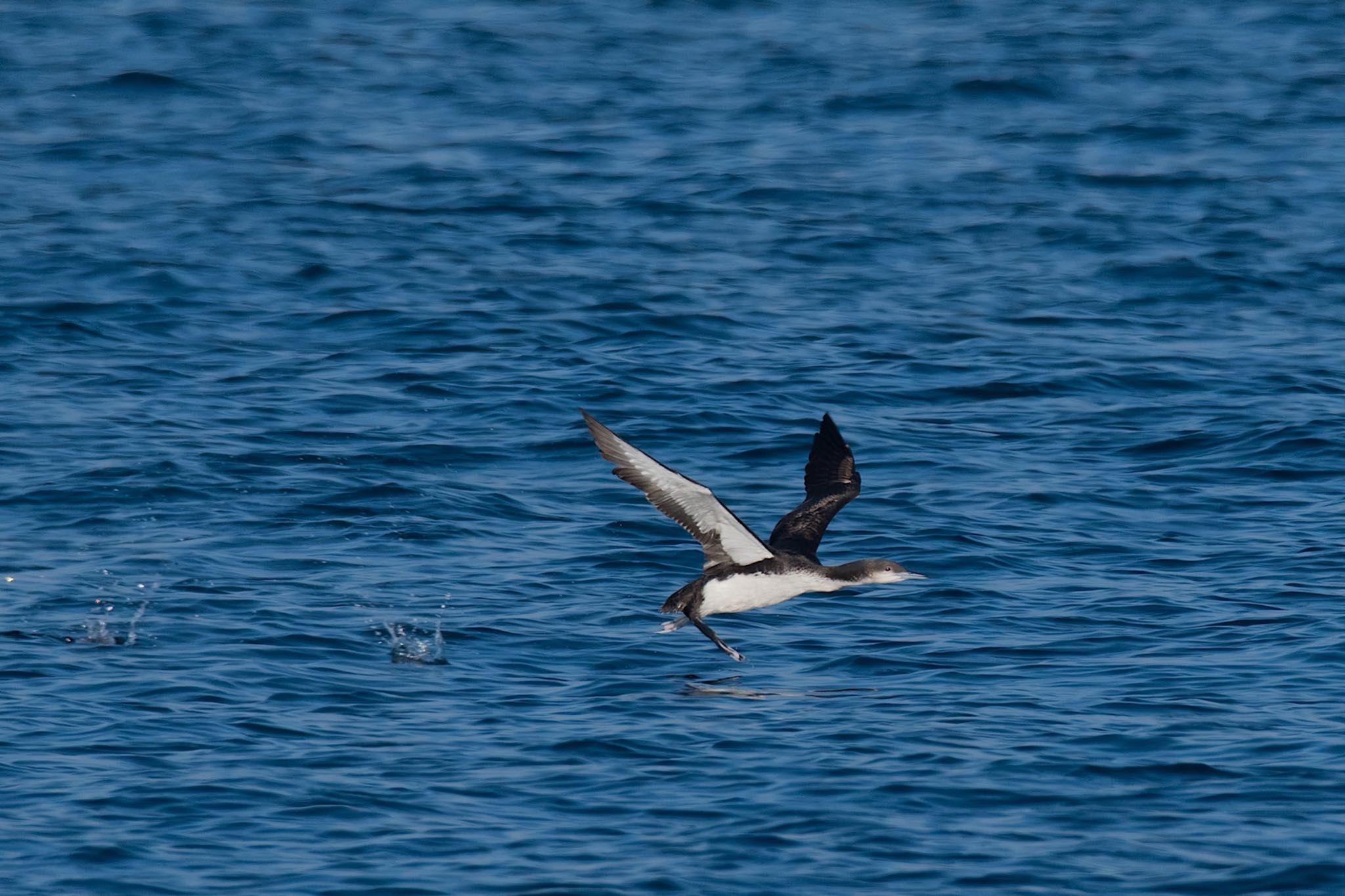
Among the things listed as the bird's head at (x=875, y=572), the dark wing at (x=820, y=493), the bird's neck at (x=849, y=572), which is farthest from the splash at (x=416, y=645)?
the bird's head at (x=875, y=572)

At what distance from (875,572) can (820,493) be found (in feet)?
2.95

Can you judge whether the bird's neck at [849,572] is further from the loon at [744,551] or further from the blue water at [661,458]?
the blue water at [661,458]

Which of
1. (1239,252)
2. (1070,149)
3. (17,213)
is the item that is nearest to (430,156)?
(17,213)

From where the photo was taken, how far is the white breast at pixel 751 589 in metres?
12.2

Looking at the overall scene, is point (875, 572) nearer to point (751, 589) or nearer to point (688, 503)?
point (751, 589)

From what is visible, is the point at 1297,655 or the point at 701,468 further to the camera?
the point at 701,468

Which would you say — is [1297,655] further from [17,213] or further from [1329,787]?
[17,213]

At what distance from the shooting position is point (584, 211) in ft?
77.2

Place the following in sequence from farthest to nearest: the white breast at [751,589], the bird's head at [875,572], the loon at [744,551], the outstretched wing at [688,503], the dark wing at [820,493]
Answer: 1. the dark wing at [820,493]
2. the bird's head at [875,572]
3. the white breast at [751,589]
4. the loon at [744,551]
5. the outstretched wing at [688,503]

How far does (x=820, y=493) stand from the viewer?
13.3 metres

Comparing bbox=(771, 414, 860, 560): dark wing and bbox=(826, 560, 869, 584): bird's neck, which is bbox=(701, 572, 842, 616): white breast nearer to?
bbox=(826, 560, 869, 584): bird's neck

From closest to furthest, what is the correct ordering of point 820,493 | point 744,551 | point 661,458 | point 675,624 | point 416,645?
point 744,551, point 675,624, point 416,645, point 820,493, point 661,458

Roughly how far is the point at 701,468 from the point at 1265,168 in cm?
1313

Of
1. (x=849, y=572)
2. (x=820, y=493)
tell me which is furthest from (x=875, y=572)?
(x=820, y=493)
